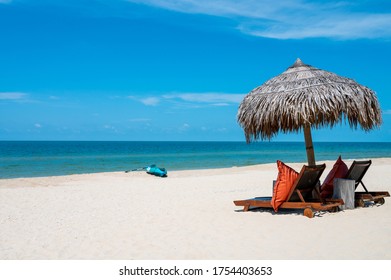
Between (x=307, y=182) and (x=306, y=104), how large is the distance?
47.8 inches

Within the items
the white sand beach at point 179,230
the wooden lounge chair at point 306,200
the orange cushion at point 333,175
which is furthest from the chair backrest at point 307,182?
the orange cushion at point 333,175

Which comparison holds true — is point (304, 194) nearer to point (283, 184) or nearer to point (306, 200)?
point (306, 200)

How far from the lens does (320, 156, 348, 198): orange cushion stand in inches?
304

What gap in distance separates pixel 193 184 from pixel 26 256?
26.1 feet

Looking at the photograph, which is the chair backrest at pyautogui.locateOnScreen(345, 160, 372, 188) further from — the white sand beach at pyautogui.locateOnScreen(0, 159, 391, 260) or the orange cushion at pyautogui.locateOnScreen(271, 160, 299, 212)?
the orange cushion at pyautogui.locateOnScreen(271, 160, 299, 212)

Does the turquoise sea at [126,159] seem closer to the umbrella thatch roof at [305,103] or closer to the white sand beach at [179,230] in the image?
the white sand beach at [179,230]

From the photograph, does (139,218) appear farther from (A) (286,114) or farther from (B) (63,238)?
(A) (286,114)

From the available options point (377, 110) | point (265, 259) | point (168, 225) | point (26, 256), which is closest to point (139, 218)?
point (168, 225)

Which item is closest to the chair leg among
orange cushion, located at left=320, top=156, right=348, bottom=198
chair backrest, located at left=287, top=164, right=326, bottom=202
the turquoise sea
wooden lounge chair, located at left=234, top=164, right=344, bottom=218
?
wooden lounge chair, located at left=234, top=164, right=344, bottom=218

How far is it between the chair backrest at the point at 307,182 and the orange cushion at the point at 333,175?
47 cm

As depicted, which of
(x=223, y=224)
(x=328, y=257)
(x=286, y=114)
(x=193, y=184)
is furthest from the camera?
(x=193, y=184)

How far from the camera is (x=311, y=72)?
7.59 meters

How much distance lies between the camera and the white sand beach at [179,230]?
5172 mm

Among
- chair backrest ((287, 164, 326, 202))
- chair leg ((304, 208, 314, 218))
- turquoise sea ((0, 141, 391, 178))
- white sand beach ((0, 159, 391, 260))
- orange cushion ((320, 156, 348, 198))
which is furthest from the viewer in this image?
turquoise sea ((0, 141, 391, 178))
